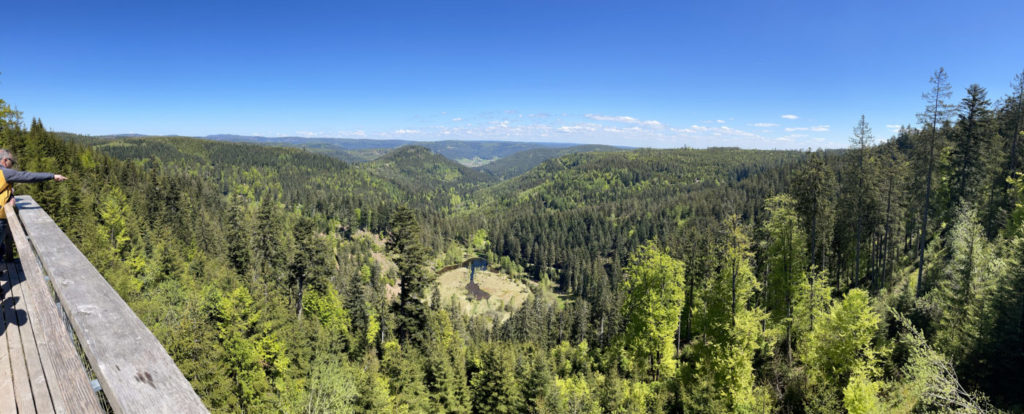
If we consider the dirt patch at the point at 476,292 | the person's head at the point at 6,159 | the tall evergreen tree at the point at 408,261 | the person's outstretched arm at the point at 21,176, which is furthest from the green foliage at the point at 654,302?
the dirt patch at the point at 476,292

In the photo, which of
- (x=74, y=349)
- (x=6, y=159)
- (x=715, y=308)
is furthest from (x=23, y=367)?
(x=715, y=308)

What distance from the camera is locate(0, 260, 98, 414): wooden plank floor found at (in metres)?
3.14

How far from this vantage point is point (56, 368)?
3307 mm

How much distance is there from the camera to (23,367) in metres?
3.64

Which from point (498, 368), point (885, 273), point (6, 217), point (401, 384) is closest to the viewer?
point (6, 217)

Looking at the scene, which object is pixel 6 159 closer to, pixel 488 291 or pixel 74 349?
pixel 74 349

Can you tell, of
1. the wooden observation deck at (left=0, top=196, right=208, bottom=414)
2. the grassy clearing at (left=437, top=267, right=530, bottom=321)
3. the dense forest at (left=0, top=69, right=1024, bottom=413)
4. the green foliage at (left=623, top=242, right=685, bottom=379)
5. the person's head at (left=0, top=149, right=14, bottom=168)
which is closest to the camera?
the wooden observation deck at (left=0, top=196, right=208, bottom=414)

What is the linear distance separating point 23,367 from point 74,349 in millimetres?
1151

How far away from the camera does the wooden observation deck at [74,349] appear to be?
2.01 meters

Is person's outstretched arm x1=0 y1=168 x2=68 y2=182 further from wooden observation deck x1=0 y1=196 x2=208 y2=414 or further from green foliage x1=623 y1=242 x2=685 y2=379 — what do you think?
green foliage x1=623 y1=242 x2=685 y2=379

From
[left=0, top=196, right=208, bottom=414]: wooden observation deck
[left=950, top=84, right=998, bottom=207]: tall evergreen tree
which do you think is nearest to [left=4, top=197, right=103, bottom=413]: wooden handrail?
[left=0, top=196, right=208, bottom=414]: wooden observation deck

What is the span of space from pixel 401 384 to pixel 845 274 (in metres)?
45.0

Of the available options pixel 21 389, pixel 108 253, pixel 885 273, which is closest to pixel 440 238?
pixel 108 253

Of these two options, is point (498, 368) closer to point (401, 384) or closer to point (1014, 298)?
point (401, 384)
